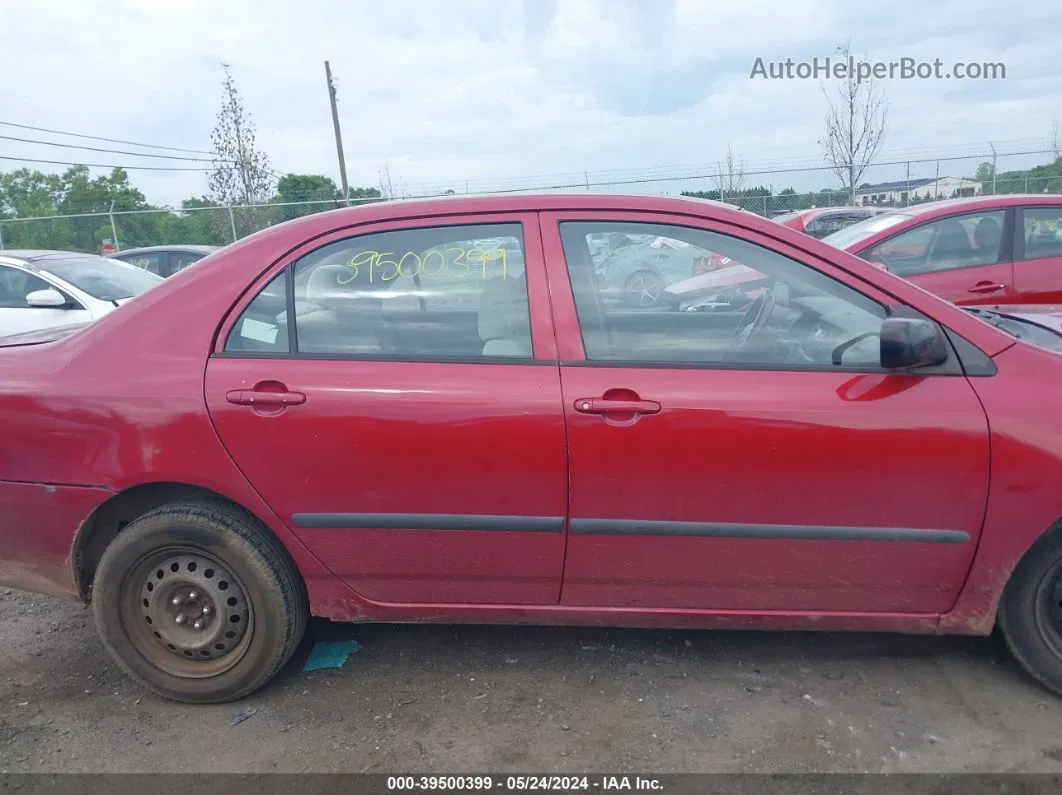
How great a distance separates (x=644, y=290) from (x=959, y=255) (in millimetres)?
4258

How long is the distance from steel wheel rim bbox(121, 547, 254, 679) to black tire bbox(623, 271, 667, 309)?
5.34 ft

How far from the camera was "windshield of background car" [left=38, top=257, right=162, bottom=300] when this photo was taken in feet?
23.2

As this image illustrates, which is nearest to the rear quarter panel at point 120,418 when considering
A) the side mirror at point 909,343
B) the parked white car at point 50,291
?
the side mirror at point 909,343

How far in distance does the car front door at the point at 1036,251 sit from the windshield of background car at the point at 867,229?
2.56 ft

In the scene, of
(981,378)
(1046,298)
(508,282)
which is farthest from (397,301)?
(1046,298)

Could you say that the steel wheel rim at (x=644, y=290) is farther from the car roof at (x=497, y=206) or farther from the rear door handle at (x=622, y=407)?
the rear door handle at (x=622, y=407)

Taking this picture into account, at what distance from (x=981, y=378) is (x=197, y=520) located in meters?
2.54

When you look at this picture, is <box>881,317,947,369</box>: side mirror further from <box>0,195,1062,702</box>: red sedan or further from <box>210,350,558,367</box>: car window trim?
<box>210,350,558,367</box>: car window trim

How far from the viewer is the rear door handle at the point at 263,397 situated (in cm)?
260

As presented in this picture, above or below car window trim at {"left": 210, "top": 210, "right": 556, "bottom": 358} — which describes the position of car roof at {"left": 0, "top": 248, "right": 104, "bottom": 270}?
above

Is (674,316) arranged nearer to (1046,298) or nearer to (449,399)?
(449,399)

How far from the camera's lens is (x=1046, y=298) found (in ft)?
18.7

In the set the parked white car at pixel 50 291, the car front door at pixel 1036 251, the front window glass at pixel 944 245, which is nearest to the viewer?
the car front door at pixel 1036 251

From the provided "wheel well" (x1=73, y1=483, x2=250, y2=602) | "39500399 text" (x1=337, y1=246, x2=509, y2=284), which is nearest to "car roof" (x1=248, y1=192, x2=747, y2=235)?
"39500399 text" (x1=337, y1=246, x2=509, y2=284)
